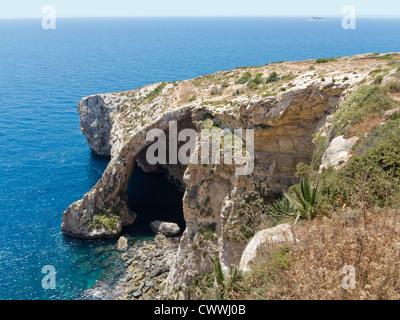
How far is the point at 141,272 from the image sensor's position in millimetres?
30328

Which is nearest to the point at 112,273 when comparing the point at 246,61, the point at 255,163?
the point at 255,163

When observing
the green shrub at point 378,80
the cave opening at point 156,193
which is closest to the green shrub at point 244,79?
the cave opening at point 156,193

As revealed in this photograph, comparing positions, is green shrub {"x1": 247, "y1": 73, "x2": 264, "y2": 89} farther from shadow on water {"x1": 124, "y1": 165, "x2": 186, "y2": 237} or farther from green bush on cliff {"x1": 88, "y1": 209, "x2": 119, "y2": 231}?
green bush on cliff {"x1": 88, "y1": 209, "x2": 119, "y2": 231}

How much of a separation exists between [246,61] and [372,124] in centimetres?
11397

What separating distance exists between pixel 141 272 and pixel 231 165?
13426mm

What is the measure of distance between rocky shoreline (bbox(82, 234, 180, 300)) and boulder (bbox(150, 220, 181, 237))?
544 mm

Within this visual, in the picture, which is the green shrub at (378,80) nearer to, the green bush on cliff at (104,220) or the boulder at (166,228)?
the boulder at (166,228)

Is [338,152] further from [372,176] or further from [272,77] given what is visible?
[272,77]

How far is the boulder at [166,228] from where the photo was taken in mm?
35625

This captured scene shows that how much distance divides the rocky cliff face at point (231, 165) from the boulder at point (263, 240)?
7046mm

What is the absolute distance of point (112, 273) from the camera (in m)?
30.5

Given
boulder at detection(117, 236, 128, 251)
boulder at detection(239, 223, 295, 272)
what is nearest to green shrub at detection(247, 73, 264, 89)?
boulder at detection(117, 236, 128, 251)

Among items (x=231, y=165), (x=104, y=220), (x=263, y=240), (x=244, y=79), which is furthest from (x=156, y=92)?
(x=263, y=240)

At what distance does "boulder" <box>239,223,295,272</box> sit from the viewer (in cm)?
1177
